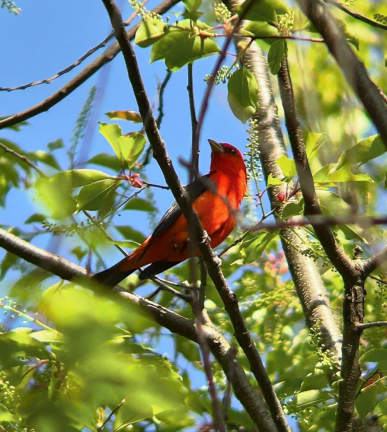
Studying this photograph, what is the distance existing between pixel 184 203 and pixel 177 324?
116cm

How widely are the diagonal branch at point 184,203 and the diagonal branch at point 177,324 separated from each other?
11 cm

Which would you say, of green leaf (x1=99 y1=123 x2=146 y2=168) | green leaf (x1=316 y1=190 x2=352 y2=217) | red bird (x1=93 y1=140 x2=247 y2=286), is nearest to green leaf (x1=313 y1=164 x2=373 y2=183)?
green leaf (x1=316 y1=190 x2=352 y2=217)

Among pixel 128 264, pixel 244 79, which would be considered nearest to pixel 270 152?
pixel 128 264

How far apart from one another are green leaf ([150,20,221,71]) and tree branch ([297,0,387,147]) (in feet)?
3.98

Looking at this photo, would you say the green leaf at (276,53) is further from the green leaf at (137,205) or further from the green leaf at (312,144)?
the green leaf at (137,205)

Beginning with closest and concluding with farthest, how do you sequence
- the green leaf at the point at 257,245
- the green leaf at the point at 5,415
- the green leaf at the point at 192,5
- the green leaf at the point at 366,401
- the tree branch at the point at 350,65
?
the tree branch at the point at 350,65 < the green leaf at the point at 5,415 < the green leaf at the point at 192,5 < the green leaf at the point at 366,401 < the green leaf at the point at 257,245

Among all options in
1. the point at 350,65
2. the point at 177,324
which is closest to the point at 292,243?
the point at 177,324

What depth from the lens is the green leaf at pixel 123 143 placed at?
3113mm

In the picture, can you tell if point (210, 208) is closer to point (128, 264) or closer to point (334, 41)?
point (128, 264)

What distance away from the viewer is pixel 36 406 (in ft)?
4.39

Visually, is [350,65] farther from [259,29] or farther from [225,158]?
[225,158]

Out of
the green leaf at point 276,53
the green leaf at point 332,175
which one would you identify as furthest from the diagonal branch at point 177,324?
the green leaf at point 276,53

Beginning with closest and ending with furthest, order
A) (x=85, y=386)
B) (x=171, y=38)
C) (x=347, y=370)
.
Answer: (x=85, y=386), (x=171, y=38), (x=347, y=370)

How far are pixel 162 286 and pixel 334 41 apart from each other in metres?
2.70
